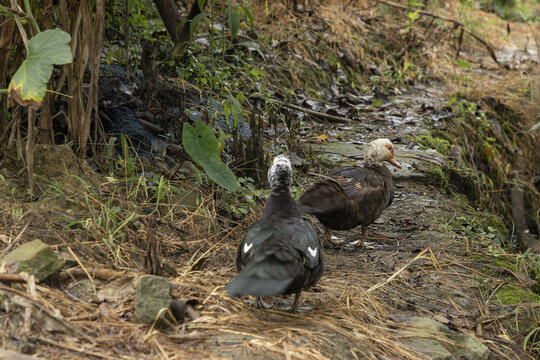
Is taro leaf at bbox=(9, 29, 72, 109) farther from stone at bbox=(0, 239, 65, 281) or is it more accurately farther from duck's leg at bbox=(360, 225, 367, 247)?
duck's leg at bbox=(360, 225, 367, 247)

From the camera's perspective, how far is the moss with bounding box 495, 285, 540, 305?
3.60 meters

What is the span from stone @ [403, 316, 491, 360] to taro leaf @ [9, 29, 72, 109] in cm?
201

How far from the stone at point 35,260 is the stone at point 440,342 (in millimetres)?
1647

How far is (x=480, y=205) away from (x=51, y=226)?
4.42 meters

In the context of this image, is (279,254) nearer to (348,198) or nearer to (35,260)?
(35,260)

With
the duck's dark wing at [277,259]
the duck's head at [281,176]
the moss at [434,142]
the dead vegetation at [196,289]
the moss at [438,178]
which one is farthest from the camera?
the moss at [434,142]

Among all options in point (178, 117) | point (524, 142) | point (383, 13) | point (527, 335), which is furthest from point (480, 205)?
point (383, 13)

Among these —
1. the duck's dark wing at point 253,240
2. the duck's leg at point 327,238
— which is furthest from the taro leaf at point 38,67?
the duck's leg at point 327,238

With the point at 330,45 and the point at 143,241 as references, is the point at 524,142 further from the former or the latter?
the point at 143,241

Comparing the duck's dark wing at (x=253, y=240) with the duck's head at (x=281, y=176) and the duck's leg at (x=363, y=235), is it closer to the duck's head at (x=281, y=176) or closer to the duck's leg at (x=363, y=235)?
the duck's head at (x=281, y=176)

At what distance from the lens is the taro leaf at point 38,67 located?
2422mm

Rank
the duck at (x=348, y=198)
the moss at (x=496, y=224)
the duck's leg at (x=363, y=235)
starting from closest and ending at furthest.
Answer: the duck at (x=348, y=198) < the duck's leg at (x=363, y=235) < the moss at (x=496, y=224)

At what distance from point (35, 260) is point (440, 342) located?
6.29 ft

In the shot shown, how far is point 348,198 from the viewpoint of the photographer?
13.6 feet
